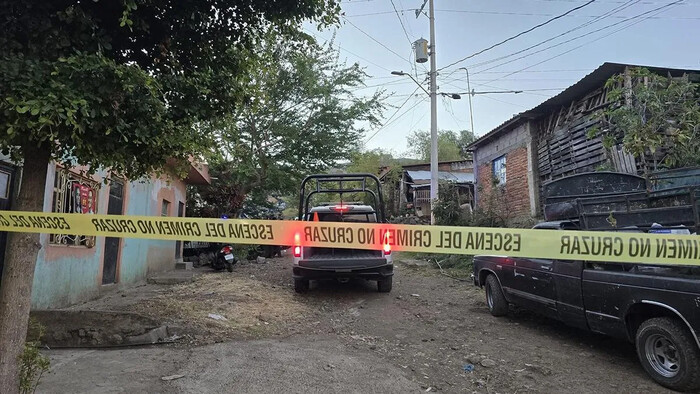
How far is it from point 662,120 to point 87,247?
9533mm

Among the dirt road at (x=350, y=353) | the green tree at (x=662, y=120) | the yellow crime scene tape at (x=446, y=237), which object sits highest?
the green tree at (x=662, y=120)

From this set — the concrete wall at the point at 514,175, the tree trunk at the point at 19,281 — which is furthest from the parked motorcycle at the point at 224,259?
the tree trunk at the point at 19,281

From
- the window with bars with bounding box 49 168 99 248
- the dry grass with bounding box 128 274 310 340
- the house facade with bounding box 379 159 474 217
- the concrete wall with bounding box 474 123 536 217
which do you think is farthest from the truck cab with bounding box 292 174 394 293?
the house facade with bounding box 379 159 474 217

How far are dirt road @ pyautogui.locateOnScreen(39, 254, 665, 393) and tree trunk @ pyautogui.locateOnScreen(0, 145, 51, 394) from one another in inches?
31.2

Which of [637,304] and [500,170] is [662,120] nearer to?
[637,304]

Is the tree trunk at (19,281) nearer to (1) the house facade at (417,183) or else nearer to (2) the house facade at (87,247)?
(2) the house facade at (87,247)

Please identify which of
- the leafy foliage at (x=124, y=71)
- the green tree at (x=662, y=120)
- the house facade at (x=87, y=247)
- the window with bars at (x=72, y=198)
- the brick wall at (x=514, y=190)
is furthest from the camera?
the brick wall at (x=514, y=190)

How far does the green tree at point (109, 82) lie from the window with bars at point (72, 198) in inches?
135

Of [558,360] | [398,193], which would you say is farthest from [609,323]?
[398,193]

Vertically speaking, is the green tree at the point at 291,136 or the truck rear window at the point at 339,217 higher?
the green tree at the point at 291,136

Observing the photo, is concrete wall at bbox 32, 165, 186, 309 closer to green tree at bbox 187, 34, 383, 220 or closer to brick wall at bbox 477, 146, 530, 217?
green tree at bbox 187, 34, 383, 220

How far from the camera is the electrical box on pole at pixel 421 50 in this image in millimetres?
15934

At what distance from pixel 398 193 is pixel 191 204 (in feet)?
55.1

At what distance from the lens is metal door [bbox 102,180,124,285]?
7.96 meters
